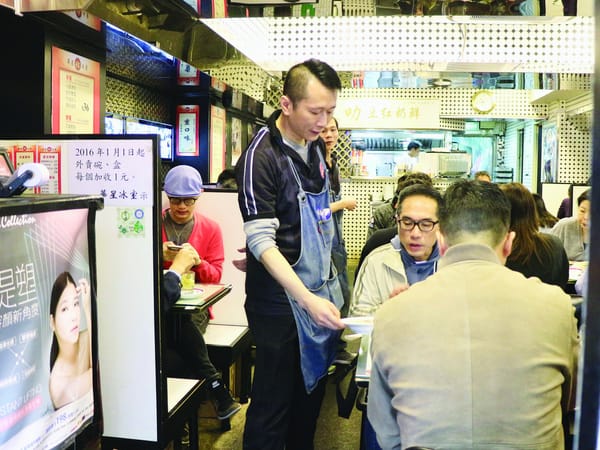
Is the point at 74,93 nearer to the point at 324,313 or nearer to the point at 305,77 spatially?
the point at 305,77

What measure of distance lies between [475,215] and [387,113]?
8437 mm

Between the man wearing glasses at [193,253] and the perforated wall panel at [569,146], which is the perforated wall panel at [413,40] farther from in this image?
the perforated wall panel at [569,146]

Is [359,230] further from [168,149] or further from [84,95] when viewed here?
[84,95]

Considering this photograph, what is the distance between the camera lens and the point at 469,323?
1.35 metres

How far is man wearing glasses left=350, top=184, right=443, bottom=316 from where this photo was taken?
2.74m

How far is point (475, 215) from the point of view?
5.21 ft

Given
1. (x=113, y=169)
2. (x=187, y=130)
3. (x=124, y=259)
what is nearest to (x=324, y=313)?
(x=124, y=259)

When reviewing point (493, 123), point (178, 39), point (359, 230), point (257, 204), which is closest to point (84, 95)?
point (178, 39)

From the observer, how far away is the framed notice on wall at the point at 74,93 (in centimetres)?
309

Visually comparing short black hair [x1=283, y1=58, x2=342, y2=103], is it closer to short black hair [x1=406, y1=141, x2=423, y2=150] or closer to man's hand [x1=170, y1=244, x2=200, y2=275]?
man's hand [x1=170, y1=244, x2=200, y2=275]

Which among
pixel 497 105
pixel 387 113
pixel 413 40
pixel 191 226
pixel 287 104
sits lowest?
pixel 191 226

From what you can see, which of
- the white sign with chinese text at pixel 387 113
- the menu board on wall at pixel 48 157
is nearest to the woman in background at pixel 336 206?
the menu board on wall at pixel 48 157

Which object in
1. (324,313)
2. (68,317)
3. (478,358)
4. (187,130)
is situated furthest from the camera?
(187,130)

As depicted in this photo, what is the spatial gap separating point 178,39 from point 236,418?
262 cm
